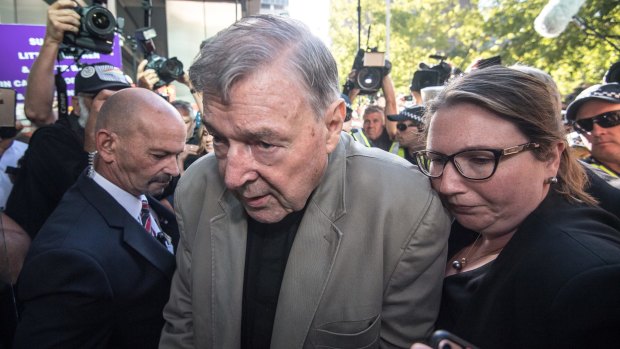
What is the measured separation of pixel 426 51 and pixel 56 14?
789 inches

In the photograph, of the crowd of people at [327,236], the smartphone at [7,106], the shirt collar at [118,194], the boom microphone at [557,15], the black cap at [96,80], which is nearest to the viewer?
the crowd of people at [327,236]

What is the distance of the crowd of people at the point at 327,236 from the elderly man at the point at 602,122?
4.40 feet

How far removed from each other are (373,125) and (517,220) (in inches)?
220

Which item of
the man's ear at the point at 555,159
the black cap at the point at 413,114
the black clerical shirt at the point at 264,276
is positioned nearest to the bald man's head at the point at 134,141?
the black clerical shirt at the point at 264,276

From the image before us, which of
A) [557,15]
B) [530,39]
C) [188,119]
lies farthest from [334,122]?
[530,39]

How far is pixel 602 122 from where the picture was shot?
10.1 ft

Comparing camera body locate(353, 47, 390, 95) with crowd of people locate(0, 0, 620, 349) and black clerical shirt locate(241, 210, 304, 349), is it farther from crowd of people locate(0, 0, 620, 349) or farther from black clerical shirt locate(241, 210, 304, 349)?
black clerical shirt locate(241, 210, 304, 349)

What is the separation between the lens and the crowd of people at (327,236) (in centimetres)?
140

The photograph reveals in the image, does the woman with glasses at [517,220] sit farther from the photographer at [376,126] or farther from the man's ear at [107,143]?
the photographer at [376,126]

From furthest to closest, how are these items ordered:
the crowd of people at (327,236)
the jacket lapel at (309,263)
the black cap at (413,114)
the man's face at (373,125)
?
the man's face at (373,125) < the black cap at (413,114) < the jacket lapel at (309,263) < the crowd of people at (327,236)

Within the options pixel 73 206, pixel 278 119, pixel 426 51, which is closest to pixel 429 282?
pixel 278 119

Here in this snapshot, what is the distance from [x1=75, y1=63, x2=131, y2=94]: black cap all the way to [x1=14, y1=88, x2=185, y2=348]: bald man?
45.2 inches

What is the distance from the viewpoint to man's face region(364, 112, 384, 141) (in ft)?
23.5

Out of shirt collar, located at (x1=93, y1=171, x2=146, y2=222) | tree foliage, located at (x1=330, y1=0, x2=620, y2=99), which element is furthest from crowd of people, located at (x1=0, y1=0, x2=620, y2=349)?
tree foliage, located at (x1=330, y1=0, x2=620, y2=99)
